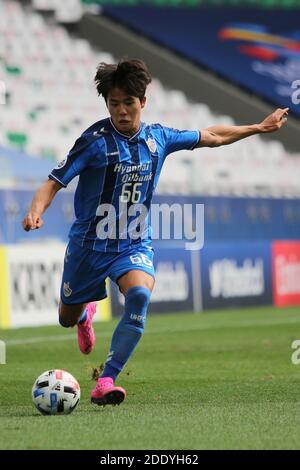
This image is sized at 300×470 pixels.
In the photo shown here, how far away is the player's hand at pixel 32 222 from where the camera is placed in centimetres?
641

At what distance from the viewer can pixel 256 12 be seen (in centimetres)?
3058

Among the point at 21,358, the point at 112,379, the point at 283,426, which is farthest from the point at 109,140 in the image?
the point at 21,358

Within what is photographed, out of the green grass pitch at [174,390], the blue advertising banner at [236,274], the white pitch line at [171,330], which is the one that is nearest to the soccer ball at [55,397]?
the green grass pitch at [174,390]

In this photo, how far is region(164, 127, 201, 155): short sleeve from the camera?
746 centimetres

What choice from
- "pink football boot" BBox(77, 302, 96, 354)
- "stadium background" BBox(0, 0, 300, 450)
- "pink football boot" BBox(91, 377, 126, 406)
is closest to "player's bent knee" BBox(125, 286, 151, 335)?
"pink football boot" BBox(91, 377, 126, 406)

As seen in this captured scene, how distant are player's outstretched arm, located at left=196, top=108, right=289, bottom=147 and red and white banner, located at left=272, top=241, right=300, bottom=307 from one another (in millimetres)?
12811

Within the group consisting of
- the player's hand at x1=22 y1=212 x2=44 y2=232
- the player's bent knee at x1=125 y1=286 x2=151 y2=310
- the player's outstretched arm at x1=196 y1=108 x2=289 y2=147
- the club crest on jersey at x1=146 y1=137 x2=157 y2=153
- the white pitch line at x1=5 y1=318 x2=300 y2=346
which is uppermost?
the white pitch line at x1=5 y1=318 x2=300 y2=346

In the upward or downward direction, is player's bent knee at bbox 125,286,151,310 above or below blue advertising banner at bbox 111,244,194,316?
below

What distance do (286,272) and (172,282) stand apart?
3.67 meters

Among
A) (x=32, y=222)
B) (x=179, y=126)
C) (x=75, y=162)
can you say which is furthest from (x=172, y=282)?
(x=32, y=222)

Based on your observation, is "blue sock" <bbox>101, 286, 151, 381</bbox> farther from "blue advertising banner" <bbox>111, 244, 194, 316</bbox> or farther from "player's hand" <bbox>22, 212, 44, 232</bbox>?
"blue advertising banner" <bbox>111, 244, 194, 316</bbox>

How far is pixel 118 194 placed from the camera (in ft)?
23.5

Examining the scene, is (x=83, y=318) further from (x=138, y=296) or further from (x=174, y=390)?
(x=138, y=296)

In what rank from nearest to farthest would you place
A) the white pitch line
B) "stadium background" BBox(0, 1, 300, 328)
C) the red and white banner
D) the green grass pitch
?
the green grass pitch, the white pitch line, "stadium background" BBox(0, 1, 300, 328), the red and white banner
